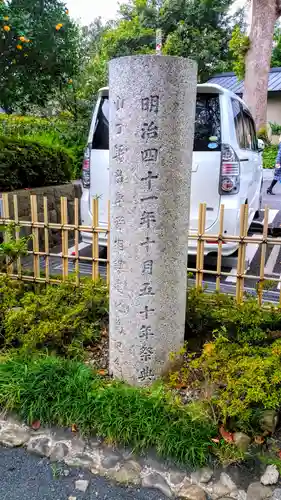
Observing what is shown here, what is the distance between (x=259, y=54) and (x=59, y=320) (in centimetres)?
1146

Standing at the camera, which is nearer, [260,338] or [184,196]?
[184,196]

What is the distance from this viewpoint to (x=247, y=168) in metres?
4.56

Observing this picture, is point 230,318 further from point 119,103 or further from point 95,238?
point 119,103

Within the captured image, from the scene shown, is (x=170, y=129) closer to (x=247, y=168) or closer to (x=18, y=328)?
(x=18, y=328)

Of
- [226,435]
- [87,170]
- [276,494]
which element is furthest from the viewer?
[87,170]

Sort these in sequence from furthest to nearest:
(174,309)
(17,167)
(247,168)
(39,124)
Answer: (39,124), (17,167), (247,168), (174,309)

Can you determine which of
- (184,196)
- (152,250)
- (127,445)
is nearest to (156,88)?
(184,196)

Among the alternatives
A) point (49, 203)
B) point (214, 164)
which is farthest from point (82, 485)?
point (49, 203)

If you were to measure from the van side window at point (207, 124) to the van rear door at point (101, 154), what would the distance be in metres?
0.95

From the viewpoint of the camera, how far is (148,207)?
2195mm

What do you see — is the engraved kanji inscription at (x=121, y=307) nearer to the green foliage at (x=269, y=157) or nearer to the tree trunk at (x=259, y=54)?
the tree trunk at (x=259, y=54)

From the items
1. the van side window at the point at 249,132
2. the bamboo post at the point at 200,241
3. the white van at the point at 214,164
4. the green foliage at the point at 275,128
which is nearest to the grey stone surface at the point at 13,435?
the bamboo post at the point at 200,241

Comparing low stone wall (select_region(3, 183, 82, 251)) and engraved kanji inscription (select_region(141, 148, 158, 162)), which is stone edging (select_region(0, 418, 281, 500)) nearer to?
engraved kanji inscription (select_region(141, 148, 158, 162))

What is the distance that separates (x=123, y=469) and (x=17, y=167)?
12.9ft
